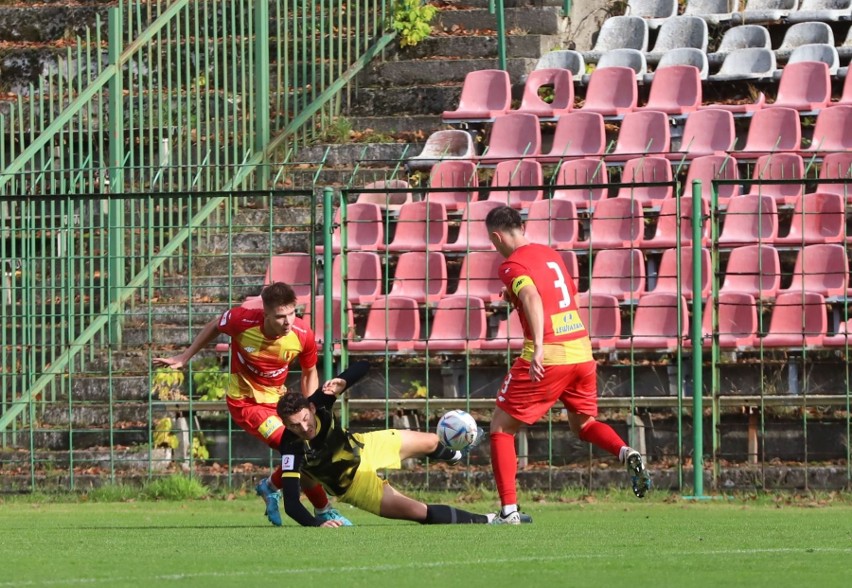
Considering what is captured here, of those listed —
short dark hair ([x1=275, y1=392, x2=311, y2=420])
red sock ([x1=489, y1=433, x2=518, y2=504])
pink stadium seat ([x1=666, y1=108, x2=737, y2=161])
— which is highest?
pink stadium seat ([x1=666, y1=108, x2=737, y2=161])

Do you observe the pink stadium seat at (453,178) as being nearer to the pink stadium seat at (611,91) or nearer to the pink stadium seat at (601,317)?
the pink stadium seat at (611,91)

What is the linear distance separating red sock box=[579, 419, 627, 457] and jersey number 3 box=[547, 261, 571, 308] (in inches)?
33.5

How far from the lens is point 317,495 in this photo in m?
9.99

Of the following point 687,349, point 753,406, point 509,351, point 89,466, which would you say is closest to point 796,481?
point 753,406

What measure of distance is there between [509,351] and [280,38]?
6.03m

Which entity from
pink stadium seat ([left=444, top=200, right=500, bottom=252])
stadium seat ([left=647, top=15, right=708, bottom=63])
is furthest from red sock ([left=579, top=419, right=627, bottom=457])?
stadium seat ([left=647, top=15, right=708, bottom=63])

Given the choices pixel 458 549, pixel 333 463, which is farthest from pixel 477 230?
pixel 458 549

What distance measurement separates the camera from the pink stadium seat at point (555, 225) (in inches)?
566

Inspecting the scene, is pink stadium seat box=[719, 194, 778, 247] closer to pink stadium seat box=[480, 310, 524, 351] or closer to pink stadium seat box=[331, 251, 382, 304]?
pink stadium seat box=[480, 310, 524, 351]

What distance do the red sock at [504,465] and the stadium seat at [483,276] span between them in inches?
158

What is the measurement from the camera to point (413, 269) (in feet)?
47.5

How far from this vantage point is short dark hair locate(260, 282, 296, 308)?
10547mm

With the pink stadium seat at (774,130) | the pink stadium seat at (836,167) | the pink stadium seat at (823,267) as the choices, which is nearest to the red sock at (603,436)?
the pink stadium seat at (823,267)

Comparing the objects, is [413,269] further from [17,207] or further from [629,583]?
[629,583]
